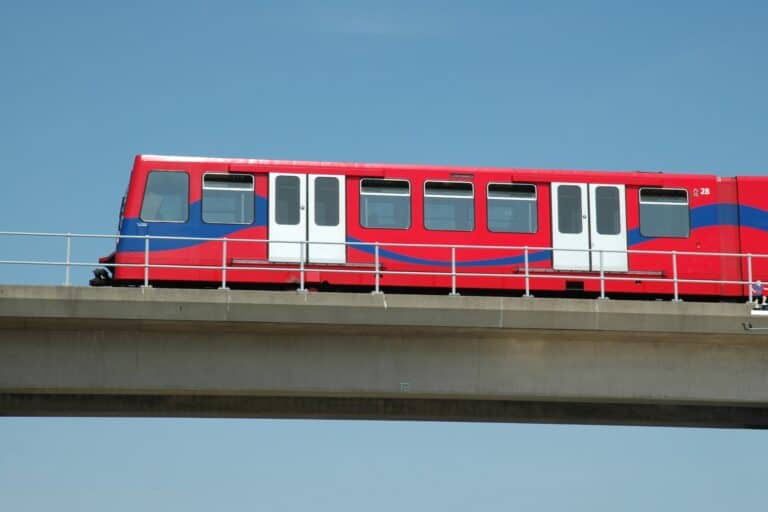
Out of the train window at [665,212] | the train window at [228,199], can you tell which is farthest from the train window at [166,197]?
the train window at [665,212]

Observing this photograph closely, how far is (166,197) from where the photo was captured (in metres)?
27.5

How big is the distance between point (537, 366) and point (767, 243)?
332 inches

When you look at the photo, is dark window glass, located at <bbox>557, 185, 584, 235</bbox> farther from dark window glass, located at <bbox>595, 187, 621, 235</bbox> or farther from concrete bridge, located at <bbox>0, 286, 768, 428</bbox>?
concrete bridge, located at <bbox>0, 286, 768, 428</bbox>

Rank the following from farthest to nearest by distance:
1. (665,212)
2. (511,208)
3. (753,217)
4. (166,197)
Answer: (753,217), (665,212), (511,208), (166,197)

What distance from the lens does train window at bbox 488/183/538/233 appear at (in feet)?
93.1

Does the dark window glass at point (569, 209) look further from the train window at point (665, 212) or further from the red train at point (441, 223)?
the train window at point (665, 212)

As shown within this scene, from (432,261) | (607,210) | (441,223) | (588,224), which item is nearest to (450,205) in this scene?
(441,223)

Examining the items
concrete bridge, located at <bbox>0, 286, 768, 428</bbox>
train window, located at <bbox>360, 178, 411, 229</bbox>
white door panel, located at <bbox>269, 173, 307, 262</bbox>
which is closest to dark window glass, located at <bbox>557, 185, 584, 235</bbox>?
train window, located at <bbox>360, 178, 411, 229</bbox>

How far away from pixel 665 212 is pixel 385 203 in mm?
6557

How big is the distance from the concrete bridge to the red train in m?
2.97

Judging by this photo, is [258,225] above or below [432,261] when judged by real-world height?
above

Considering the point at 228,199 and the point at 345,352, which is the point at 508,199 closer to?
the point at 228,199

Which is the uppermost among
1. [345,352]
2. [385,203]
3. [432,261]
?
[385,203]

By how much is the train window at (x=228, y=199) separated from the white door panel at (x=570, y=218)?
6.89 metres
